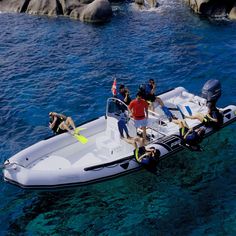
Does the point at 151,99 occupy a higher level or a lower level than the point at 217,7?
lower

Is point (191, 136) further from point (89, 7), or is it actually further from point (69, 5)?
point (69, 5)

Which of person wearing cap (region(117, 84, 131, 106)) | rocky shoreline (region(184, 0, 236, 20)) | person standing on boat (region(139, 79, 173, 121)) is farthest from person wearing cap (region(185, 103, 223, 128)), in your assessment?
rocky shoreline (region(184, 0, 236, 20))

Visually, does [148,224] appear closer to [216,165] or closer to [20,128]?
[216,165]

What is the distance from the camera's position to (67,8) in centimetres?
3969

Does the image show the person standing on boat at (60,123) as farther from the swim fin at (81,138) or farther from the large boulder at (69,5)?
the large boulder at (69,5)

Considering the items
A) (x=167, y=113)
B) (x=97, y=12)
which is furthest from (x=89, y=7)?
(x=167, y=113)

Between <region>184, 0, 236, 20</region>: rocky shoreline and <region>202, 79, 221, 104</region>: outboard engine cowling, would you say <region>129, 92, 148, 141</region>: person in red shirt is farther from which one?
<region>184, 0, 236, 20</region>: rocky shoreline

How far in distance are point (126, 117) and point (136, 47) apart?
47.3 ft

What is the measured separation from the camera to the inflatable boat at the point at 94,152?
17.8 metres

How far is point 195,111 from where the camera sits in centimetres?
2220

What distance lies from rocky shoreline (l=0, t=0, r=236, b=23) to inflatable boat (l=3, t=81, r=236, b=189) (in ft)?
55.9

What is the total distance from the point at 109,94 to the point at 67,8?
15980mm

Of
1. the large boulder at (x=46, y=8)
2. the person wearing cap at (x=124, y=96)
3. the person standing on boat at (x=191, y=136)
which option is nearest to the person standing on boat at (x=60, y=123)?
the person wearing cap at (x=124, y=96)

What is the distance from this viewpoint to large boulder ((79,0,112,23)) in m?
37.7
